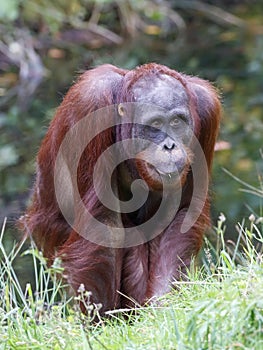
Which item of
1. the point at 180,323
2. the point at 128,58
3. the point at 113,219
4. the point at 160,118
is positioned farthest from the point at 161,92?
the point at 128,58

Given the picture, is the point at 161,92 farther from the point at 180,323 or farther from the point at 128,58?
the point at 128,58

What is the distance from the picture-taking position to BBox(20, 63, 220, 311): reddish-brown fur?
436cm

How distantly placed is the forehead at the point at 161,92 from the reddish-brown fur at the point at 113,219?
0.04m

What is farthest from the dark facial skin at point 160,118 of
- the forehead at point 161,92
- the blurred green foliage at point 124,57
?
the blurred green foliage at point 124,57

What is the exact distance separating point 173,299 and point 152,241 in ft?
3.56

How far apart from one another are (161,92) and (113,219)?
0.66m

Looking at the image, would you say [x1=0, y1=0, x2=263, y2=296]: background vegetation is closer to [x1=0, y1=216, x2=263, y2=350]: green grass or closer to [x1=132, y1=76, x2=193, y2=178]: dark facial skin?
[x1=132, y1=76, x2=193, y2=178]: dark facial skin

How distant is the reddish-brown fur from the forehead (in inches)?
1.5

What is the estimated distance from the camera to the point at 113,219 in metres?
4.38

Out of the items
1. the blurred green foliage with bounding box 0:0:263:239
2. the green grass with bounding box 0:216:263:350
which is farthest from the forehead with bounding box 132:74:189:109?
the blurred green foliage with bounding box 0:0:263:239

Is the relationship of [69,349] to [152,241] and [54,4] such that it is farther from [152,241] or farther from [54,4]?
[54,4]

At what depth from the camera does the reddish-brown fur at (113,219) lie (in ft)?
14.3

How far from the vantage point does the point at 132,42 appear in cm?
1354

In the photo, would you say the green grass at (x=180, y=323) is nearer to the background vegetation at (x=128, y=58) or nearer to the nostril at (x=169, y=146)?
the nostril at (x=169, y=146)
